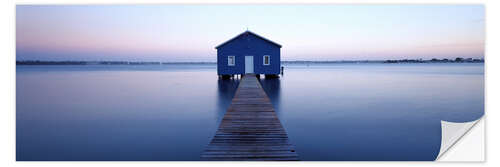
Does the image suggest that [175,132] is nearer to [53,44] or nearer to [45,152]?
[45,152]

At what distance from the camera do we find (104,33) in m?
9.83

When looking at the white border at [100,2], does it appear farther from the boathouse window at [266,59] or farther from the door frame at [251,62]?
the boathouse window at [266,59]

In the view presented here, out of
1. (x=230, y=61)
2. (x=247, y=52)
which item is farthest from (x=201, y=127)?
(x=230, y=61)

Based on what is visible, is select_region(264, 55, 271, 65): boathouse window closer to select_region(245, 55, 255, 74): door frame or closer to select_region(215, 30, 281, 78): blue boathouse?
select_region(215, 30, 281, 78): blue boathouse

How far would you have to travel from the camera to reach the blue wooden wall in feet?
62.8

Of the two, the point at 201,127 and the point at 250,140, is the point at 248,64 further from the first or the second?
the point at 250,140

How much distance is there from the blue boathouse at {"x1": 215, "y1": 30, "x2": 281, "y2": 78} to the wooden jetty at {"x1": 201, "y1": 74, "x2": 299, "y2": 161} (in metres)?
13.1

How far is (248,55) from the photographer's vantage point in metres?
19.4

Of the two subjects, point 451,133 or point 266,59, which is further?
point 266,59

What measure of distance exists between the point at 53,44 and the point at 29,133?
10.5ft

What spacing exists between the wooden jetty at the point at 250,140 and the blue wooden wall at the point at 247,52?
13108 millimetres

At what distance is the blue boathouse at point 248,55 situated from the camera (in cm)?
1914

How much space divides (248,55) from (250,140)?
15.4 metres

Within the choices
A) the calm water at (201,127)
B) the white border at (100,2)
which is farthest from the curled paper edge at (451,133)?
the white border at (100,2)
